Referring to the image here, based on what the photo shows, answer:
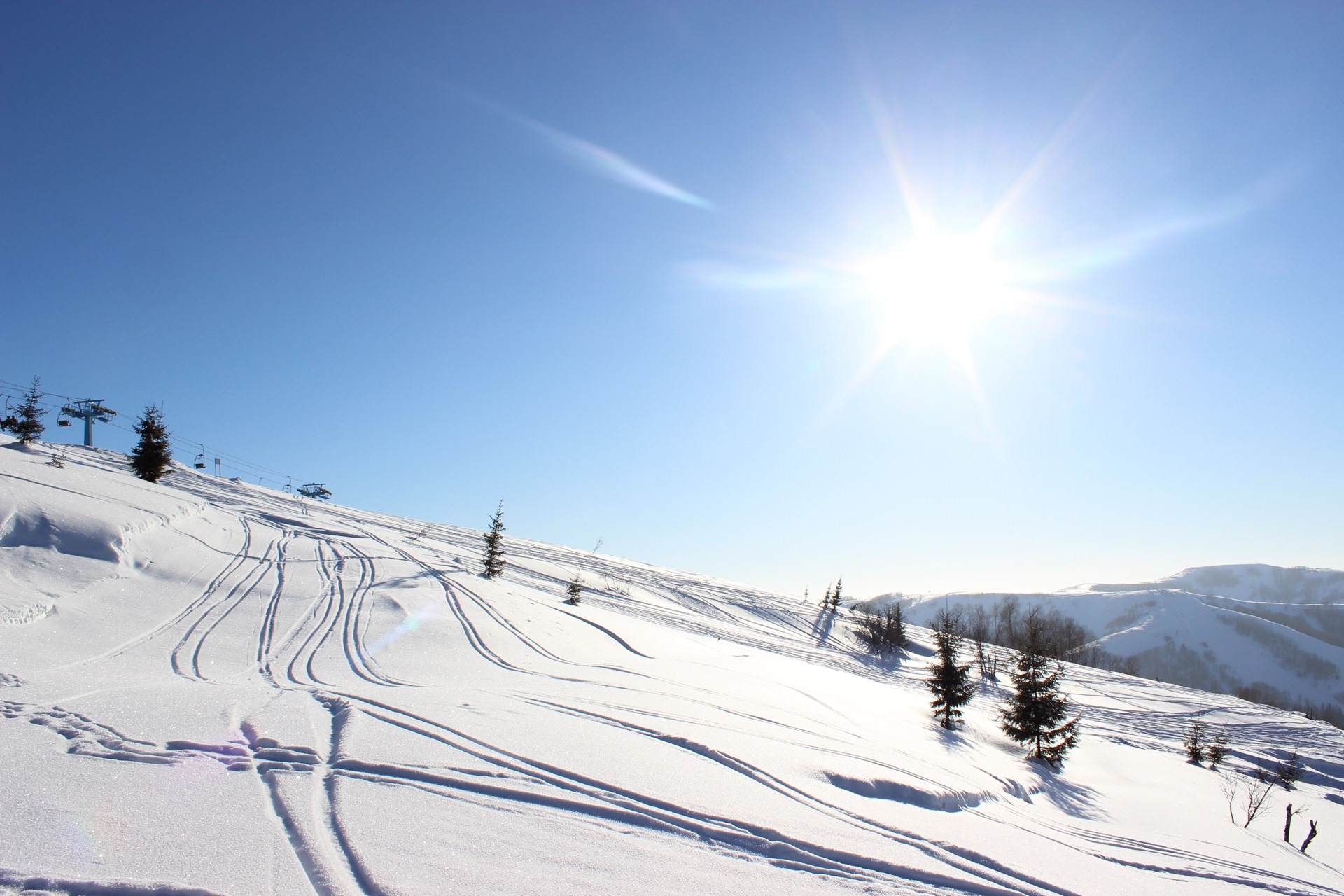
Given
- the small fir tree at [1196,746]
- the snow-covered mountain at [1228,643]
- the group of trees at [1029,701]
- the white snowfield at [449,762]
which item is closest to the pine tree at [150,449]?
the white snowfield at [449,762]

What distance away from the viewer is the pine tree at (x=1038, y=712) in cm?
1866

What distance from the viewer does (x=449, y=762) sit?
6.21 metres

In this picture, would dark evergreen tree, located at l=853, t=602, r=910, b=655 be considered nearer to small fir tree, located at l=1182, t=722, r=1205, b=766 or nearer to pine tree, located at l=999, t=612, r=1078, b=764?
small fir tree, located at l=1182, t=722, r=1205, b=766

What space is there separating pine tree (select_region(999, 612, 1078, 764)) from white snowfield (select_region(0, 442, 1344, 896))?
3.12 ft

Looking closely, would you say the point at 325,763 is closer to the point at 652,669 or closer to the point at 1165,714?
the point at 652,669

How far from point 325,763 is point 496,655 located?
352 inches

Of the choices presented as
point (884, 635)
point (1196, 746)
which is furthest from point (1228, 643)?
point (1196, 746)

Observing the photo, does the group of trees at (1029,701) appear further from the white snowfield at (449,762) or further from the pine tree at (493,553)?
the pine tree at (493,553)

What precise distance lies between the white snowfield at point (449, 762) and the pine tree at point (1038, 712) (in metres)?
0.95

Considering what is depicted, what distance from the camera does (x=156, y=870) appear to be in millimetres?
3557

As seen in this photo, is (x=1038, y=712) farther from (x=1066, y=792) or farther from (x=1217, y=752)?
(x=1217, y=752)

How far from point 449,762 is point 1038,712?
20.1 meters

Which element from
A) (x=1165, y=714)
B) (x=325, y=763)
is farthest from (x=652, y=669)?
(x=1165, y=714)

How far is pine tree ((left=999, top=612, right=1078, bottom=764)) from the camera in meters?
18.7
